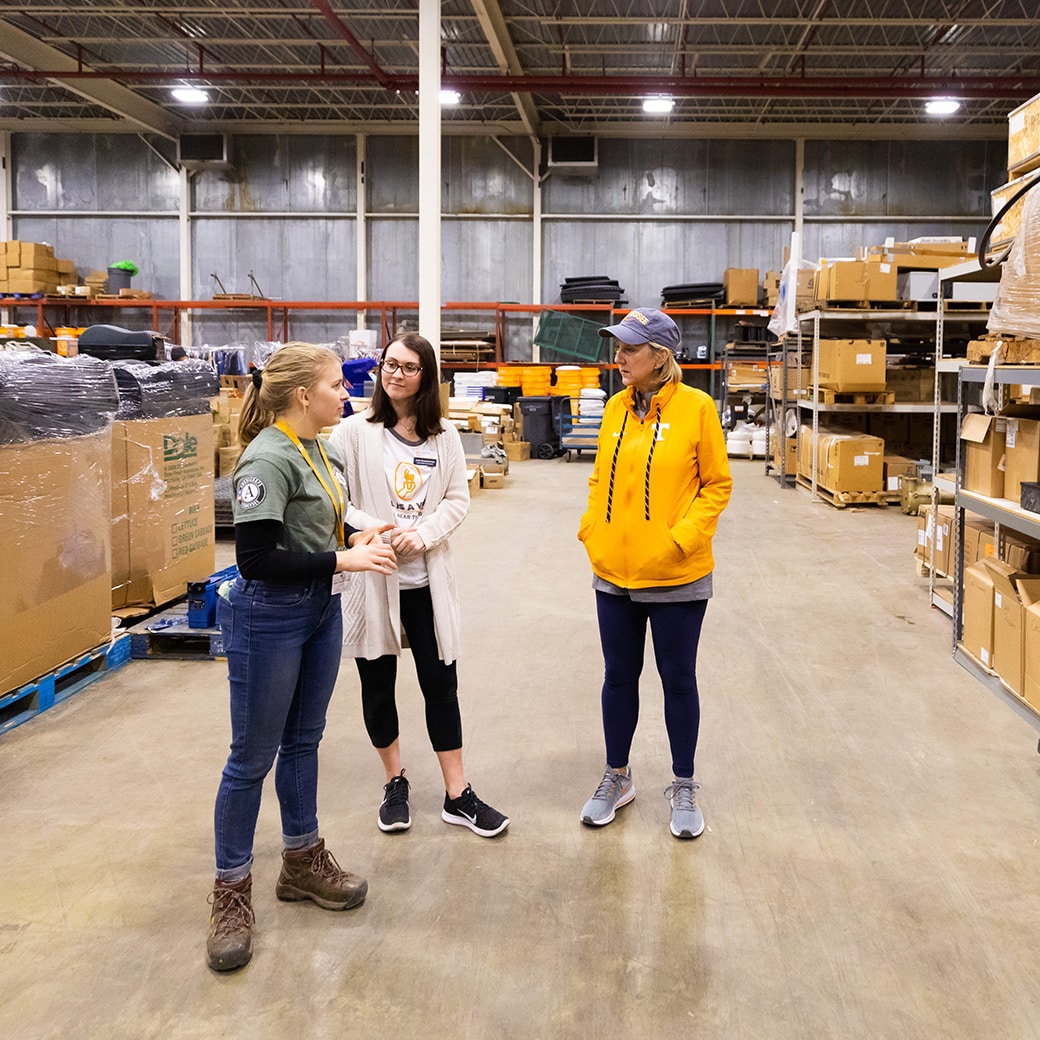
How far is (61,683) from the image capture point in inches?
170

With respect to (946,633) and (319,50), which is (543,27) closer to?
(319,50)

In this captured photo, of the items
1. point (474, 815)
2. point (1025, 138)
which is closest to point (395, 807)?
point (474, 815)

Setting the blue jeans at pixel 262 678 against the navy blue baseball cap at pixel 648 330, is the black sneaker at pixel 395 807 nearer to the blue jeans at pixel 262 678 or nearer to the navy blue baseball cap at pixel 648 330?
the blue jeans at pixel 262 678

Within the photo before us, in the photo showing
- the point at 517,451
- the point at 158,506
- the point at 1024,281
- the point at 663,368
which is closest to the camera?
the point at 663,368

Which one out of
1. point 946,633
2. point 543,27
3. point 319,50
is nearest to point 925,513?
point 946,633

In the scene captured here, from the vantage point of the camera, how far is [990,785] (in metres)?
3.38

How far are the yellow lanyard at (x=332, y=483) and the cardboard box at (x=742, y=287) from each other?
1518 centimetres

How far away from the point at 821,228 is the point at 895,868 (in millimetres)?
16471

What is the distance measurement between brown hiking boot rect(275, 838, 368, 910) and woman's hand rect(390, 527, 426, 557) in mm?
806

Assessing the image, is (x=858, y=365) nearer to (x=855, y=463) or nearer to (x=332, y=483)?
(x=855, y=463)

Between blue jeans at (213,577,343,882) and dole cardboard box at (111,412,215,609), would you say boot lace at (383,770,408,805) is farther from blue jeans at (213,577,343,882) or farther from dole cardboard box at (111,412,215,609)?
dole cardboard box at (111,412,215,609)

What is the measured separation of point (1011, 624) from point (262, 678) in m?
3.32

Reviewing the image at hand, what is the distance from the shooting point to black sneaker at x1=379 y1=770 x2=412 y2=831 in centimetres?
298

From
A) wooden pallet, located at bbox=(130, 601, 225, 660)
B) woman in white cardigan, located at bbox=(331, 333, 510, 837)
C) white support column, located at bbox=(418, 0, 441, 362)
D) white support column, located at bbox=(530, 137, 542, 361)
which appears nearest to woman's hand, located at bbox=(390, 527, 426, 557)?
woman in white cardigan, located at bbox=(331, 333, 510, 837)
